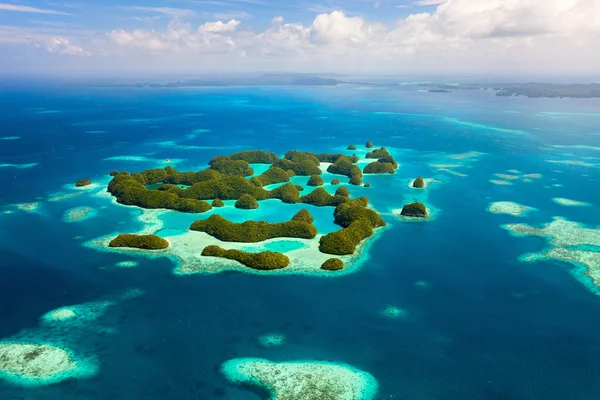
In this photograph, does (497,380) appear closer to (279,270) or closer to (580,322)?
(580,322)

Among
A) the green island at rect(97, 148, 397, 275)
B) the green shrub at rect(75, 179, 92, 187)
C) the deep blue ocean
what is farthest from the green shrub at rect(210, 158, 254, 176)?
the deep blue ocean

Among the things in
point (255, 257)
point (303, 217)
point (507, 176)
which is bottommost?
point (255, 257)

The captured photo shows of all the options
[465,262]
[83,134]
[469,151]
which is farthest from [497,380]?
[83,134]

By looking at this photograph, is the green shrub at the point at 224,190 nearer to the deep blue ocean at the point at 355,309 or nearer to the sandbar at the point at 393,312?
the deep blue ocean at the point at 355,309

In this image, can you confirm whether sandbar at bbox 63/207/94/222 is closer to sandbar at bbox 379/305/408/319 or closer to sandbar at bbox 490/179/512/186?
sandbar at bbox 379/305/408/319

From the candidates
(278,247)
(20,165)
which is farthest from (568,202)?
(20,165)

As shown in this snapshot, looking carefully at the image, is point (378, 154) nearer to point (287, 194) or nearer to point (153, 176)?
point (287, 194)
